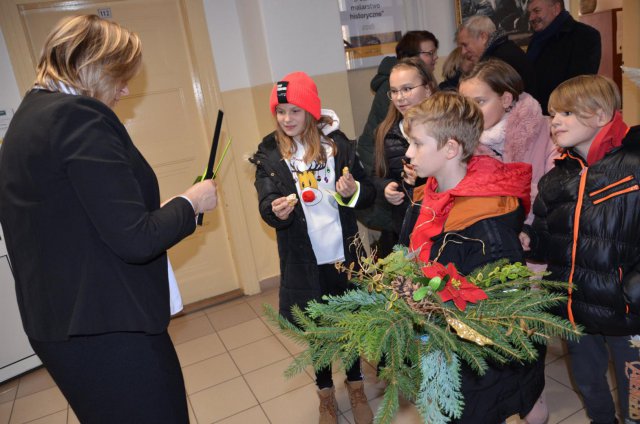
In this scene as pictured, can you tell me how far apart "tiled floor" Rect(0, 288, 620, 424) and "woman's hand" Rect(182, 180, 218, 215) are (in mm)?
1419

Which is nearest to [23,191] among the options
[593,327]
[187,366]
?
[593,327]

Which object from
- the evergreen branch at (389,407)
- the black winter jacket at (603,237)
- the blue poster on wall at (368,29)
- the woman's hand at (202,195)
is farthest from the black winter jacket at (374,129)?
the evergreen branch at (389,407)

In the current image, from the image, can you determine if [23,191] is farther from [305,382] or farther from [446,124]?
[305,382]

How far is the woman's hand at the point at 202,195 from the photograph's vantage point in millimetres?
1267

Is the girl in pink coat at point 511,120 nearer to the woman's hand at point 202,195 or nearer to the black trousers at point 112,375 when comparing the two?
the woman's hand at point 202,195

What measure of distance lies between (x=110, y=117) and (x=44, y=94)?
0.54ft

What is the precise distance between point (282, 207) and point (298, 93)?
0.50 metres

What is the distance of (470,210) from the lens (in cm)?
135

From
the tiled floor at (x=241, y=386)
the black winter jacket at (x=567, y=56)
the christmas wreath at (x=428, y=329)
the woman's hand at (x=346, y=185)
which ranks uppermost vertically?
the black winter jacket at (x=567, y=56)

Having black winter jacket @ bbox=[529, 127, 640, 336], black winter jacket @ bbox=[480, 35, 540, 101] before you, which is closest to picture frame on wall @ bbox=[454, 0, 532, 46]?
black winter jacket @ bbox=[480, 35, 540, 101]

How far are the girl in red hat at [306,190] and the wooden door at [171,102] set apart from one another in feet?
5.64

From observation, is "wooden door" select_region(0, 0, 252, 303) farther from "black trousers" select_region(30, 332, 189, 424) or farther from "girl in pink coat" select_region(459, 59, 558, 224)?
"black trousers" select_region(30, 332, 189, 424)

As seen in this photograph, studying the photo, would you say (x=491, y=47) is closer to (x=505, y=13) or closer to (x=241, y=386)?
(x=505, y=13)

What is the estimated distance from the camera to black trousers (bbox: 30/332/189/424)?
45.1 inches
